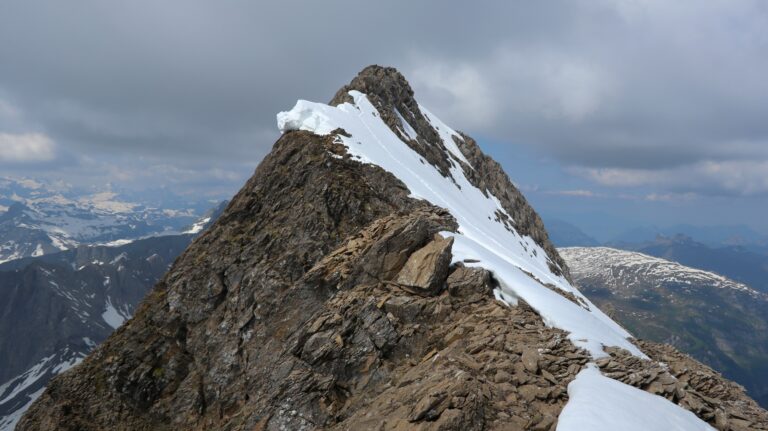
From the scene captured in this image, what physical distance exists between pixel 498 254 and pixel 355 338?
882 inches

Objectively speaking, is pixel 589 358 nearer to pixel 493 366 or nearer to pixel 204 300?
pixel 493 366

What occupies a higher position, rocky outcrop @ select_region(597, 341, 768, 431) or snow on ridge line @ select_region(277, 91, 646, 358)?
snow on ridge line @ select_region(277, 91, 646, 358)

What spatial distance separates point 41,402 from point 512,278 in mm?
35269

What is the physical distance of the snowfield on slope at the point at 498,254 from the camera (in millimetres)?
11453

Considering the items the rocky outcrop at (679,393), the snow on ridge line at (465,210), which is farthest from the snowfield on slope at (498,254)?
the rocky outcrop at (679,393)

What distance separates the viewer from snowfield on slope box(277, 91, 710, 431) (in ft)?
37.6

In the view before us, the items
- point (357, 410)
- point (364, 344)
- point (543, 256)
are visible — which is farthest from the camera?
point (543, 256)

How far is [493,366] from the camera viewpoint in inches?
543

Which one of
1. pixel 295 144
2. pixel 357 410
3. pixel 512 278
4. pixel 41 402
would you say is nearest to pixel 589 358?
pixel 512 278

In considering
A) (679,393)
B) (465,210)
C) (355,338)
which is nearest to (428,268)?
(355,338)

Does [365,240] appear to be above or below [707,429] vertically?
above

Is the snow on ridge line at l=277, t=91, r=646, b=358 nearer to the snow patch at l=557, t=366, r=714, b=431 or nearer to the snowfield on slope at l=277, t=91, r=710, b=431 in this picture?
the snowfield on slope at l=277, t=91, r=710, b=431

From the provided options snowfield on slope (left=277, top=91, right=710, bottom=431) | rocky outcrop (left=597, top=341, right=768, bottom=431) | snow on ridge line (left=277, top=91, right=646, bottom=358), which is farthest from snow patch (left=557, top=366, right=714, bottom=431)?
snow on ridge line (left=277, top=91, right=646, bottom=358)

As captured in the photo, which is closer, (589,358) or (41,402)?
(589,358)
